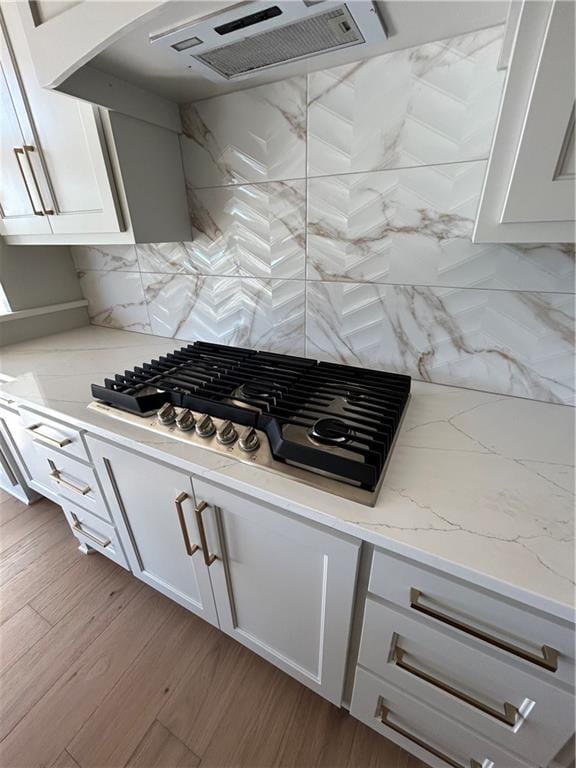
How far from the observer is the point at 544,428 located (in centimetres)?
85

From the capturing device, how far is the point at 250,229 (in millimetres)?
1219

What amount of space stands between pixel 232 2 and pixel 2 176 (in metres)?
1.20

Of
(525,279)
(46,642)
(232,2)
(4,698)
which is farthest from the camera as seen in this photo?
(46,642)

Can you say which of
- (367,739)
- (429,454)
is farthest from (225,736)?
(429,454)

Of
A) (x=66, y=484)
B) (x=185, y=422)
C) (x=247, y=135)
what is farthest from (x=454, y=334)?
(x=66, y=484)

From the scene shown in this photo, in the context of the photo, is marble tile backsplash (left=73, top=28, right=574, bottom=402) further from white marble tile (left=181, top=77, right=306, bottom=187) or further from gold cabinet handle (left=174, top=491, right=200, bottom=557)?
gold cabinet handle (left=174, top=491, right=200, bottom=557)

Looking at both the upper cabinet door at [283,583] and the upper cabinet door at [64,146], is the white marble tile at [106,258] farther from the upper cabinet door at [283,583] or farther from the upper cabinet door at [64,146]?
the upper cabinet door at [283,583]

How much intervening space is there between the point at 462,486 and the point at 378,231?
2.53 ft

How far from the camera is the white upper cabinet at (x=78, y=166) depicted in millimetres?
1004

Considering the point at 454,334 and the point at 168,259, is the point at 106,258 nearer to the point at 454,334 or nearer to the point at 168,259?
the point at 168,259

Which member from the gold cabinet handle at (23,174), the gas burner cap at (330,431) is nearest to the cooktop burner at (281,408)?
the gas burner cap at (330,431)

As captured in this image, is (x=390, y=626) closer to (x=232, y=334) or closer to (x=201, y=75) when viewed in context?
(x=232, y=334)

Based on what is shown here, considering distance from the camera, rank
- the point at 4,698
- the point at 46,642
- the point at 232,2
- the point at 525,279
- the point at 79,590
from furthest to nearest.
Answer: the point at 79,590 < the point at 46,642 < the point at 4,698 < the point at 525,279 < the point at 232,2

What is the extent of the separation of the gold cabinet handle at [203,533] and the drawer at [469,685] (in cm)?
42
